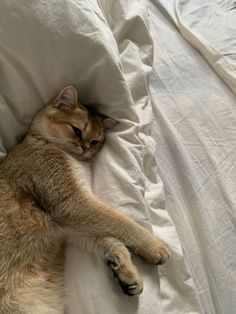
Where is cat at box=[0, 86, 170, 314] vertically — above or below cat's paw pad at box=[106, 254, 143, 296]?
above

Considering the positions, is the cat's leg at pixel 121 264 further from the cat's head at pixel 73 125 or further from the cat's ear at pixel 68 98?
the cat's ear at pixel 68 98

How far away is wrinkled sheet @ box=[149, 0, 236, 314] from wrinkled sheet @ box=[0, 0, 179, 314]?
0.18 ft

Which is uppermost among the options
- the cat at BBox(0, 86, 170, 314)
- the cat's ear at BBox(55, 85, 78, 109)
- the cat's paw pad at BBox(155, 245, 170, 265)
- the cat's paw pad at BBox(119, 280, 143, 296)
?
the cat's ear at BBox(55, 85, 78, 109)

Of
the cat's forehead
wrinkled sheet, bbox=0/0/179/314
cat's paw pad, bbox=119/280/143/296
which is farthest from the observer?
the cat's forehead

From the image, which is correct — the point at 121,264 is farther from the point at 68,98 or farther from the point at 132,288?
the point at 68,98

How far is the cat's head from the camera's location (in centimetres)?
111

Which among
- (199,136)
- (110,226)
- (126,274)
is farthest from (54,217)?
(199,136)

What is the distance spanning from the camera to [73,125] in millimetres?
1158

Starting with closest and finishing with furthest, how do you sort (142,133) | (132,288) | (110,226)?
1. (132,288)
2. (110,226)
3. (142,133)

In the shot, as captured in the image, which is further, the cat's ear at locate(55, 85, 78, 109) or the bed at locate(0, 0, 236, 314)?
the cat's ear at locate(55, 85, 78, 109)

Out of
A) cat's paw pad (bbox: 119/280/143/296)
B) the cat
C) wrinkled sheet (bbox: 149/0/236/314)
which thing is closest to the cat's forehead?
the cat

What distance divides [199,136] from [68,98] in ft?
1.20

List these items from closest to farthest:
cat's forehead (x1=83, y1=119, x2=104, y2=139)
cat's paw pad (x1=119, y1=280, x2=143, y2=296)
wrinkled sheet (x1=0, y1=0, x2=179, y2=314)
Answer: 1. cat's paw pad (x1=119, y1=280, x2=143, y2=296)
2. wrinkled sheet (x1=0, y1=0, x2=179, y2=314)
3. cat's forehead (x1=83, y1=119, x2=104, y2=139)

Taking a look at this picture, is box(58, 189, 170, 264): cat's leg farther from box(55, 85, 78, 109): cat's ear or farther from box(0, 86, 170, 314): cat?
box(55, 85, 78, 109): cat's ear
